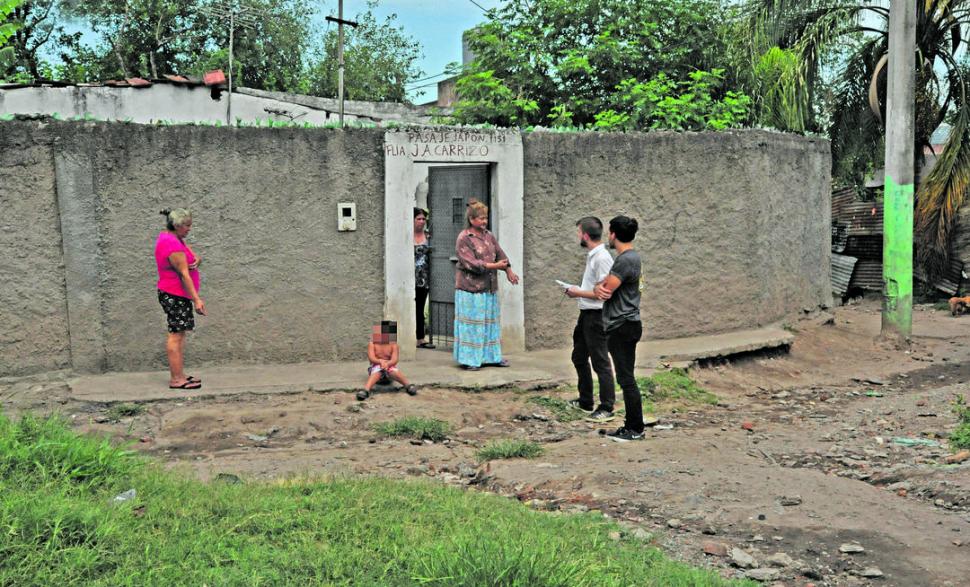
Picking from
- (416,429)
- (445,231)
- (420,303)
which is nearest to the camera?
(416,429)

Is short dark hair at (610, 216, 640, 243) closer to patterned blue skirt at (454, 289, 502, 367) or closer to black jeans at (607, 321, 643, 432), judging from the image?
black jeans at (607, 321, 643, 432)

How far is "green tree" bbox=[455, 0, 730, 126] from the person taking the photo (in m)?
16.5

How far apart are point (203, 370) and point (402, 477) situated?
3.44 meters

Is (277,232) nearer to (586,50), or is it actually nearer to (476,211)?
(476,211)

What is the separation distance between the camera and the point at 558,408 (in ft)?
25.5

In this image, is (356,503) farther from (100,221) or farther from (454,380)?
(100,221)

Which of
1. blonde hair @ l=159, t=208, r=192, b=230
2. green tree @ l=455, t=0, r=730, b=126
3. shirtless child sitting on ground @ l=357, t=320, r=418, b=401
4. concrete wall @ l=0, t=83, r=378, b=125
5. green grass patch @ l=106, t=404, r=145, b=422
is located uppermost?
green tree @ l=455, t=0, r=730, b=126

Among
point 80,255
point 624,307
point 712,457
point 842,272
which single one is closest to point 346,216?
point 80,255

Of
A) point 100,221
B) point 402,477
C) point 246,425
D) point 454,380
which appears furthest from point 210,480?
point 100,221

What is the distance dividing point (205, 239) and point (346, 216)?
4.27ft

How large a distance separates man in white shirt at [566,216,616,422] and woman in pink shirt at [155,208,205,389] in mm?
2999

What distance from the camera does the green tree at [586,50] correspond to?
16500 millimetres

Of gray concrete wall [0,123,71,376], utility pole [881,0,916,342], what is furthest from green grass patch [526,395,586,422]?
utility pole [881,0,916,342]

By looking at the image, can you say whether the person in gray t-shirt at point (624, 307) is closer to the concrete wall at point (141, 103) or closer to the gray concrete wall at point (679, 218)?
the gray concrete wall at point (679, 218)
